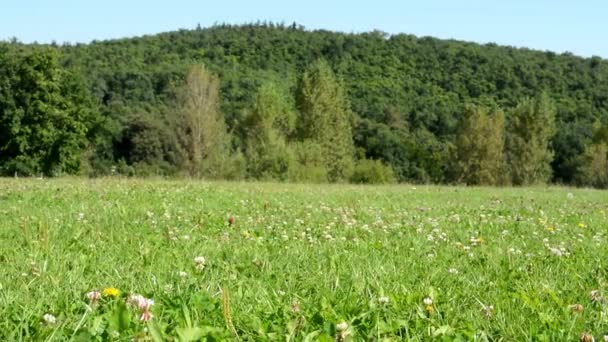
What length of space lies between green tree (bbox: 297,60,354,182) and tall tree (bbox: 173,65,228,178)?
742 cm

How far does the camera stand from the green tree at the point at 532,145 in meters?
49.8

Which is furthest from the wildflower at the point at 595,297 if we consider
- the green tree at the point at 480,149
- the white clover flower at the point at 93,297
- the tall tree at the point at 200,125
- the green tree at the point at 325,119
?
the green tree at the point at 480,149

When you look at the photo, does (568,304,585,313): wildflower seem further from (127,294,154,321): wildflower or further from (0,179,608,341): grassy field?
(127,294,154,321): wildflower

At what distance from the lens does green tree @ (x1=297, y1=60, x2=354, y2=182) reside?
49.3m

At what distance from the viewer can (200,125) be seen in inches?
1747

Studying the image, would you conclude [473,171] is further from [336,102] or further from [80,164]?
[80,164]

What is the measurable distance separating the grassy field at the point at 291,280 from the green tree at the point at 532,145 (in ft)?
144

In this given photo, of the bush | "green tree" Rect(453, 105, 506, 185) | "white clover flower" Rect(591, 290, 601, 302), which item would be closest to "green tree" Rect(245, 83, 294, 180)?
the bush

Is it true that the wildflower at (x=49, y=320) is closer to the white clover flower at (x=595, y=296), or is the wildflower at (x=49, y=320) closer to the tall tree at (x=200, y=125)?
the white clover flower at (x=595, y=296)

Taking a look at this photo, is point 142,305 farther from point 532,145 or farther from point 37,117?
point 532,145

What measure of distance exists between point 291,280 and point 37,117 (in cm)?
4194

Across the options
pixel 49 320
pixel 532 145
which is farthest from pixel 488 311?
pixel 532 145

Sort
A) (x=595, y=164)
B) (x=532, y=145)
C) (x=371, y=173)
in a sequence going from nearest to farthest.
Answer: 1. (x=532, y=145)
2. (x=371, y=173)
3. (x=595, y=164)

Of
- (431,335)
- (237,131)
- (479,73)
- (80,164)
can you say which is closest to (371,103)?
(479,73)
